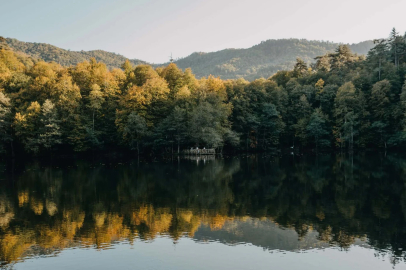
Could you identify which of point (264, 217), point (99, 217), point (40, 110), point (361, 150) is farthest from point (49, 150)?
point (361, 150)

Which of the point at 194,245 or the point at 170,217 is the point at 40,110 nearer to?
the point at 170,217

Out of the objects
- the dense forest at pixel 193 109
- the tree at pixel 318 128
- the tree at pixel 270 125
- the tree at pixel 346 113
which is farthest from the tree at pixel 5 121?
the tree at pixel 346 113

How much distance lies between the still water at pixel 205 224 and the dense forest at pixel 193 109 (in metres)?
31.5

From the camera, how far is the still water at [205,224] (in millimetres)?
12719

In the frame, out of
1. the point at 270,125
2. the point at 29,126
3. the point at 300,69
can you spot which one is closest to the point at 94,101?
the point at 29,126

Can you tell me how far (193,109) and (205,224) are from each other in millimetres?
46614

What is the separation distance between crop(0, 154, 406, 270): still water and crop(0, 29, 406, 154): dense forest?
3153 centimetres

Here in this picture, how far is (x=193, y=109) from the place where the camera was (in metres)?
62.7

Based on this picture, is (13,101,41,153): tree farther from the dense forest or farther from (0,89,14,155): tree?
(0,89,14,155): tree

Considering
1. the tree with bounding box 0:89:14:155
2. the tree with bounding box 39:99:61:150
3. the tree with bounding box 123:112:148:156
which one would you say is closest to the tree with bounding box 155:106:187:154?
the tree with bounding box 123:112:148:156

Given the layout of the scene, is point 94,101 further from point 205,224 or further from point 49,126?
point 205,224

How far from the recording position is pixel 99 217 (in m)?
18.0

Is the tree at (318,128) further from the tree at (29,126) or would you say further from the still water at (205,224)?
the tree at (29,126)

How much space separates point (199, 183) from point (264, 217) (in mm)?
11332
